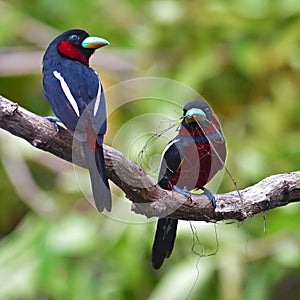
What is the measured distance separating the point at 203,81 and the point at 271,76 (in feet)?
0.91

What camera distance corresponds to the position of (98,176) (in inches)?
47.5

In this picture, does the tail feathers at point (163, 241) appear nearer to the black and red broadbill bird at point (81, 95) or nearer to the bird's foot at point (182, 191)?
the bird's foot at point (182, 191)

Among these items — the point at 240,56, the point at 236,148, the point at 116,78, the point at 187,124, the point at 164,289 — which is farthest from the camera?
the point at 116,78

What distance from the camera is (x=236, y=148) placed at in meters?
3.31

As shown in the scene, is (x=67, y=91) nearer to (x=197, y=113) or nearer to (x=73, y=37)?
(x=73, y=37)

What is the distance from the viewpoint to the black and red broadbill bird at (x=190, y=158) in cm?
123

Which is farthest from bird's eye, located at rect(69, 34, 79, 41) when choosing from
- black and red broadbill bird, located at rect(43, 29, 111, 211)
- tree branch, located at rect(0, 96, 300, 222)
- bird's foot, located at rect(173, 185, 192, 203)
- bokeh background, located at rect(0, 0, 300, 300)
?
bokeh background, located at rect(0, 0, 300, 300)

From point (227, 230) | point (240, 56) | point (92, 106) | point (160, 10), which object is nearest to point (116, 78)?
Answer: point (160, 10)

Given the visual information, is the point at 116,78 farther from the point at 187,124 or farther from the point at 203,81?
the point at 187,124

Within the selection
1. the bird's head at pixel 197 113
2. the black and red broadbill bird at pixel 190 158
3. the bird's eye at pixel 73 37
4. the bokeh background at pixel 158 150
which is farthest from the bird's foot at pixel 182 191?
the bokeh background at pixel 158 150

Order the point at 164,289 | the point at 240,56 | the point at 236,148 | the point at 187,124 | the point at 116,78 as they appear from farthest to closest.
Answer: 1. the point at 116,78
2. the point at 240,56
3. the point at 236,148
4. the point at 164,289
5. the point at 187,124

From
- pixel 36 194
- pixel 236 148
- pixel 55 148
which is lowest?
pixel 36 194

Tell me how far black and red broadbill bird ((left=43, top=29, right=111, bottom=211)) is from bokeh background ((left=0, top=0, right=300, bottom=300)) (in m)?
1.29

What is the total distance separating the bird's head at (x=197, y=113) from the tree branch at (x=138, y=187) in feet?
0.43
